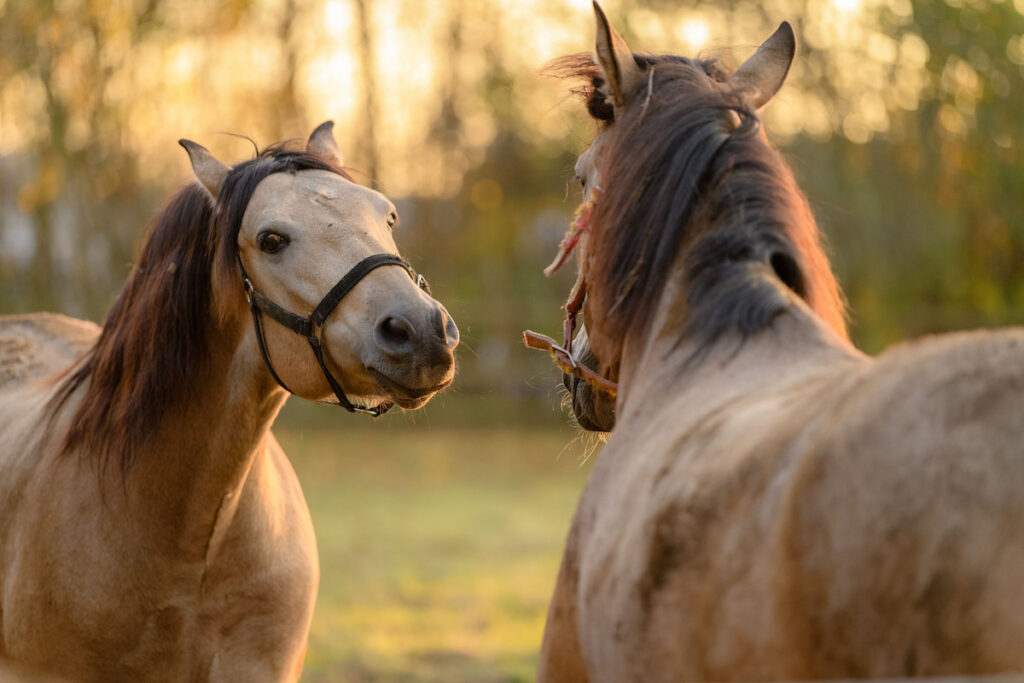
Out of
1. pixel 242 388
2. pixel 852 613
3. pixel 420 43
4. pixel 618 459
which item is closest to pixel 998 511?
pixel 852 613

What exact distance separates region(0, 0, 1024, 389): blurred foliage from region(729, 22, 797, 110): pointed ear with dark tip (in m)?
7.78

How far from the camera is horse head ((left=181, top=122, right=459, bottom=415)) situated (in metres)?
2.85

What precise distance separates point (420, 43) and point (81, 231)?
5.90 meters

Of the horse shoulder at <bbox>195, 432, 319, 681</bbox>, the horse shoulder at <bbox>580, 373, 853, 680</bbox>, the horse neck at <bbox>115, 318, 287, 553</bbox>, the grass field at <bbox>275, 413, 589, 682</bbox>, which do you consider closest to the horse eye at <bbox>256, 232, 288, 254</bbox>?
the horse neck at <bbox>115, 318, 287, 553</bbox>

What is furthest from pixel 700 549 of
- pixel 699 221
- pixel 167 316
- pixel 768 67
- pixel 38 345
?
pixel 38 345

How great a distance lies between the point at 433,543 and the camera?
10.2 meters

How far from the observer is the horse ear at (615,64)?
2.54 metres

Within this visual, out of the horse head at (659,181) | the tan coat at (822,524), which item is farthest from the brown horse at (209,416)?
the tan coat at (822,524)

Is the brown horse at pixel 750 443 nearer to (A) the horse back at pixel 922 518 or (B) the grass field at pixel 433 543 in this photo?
(A) the horse back at pixel 922 518

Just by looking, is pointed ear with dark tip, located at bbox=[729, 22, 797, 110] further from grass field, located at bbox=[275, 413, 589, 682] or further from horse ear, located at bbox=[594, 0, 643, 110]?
grass field, located at bbox=[275, 413, 589, 682]

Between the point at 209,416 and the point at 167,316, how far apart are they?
33cm

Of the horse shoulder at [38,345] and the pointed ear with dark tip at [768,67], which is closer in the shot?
the pointed ear with dark tip at [768,67]

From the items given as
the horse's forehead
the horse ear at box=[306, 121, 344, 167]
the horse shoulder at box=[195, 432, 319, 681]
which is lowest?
the horse shoulder at box=[195, 432, 319, 681]

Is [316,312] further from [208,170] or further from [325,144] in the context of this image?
[325,144]
